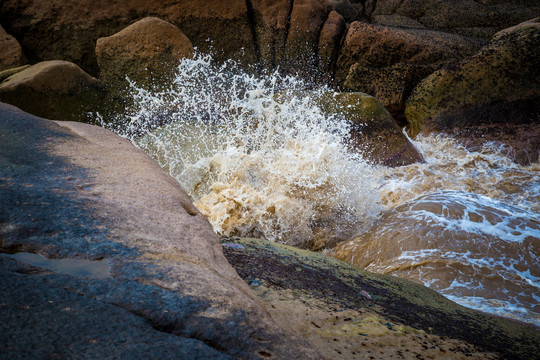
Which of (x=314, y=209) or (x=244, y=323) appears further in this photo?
(x=314, y=209)

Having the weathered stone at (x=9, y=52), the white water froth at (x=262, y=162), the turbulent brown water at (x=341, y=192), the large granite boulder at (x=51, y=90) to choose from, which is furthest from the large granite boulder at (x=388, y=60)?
the weathered stone at (x=9, y=52)

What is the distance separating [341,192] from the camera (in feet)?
15.7

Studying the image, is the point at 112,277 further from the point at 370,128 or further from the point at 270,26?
the point at 270,26

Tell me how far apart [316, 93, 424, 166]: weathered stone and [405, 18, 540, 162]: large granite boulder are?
1.64 meters

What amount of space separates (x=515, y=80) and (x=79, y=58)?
7993 mm

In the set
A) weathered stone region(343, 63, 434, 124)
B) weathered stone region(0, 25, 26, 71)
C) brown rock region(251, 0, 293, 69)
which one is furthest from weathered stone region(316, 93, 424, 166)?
weathered stone region(0, 25, 26, 71)

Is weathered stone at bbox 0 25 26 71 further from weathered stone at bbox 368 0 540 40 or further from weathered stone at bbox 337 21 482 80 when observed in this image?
weathered stone at bbox 368 0 540 40

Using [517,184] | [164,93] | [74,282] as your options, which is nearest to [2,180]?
[74,282]

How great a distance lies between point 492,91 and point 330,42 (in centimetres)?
327

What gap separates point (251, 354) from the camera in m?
1.04

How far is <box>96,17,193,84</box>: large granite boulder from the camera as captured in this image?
21.8 ft

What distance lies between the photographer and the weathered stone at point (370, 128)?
619 centimetres

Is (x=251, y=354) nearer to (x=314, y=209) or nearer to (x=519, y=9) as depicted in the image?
(x=314, y=209)

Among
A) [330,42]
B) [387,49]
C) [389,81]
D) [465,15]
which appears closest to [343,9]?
[330,42]
